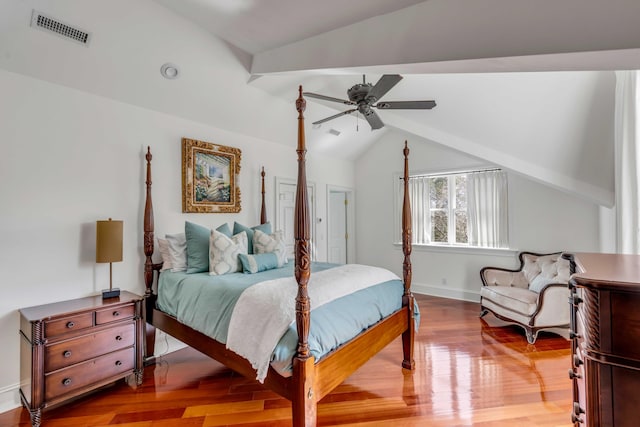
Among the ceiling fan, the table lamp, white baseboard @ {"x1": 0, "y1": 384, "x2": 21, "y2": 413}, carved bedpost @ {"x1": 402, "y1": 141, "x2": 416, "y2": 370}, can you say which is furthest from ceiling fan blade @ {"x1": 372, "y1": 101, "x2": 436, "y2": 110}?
white baseboard @ {"x1": 0, "y1": 384, "x2": 21, "y2": 413}

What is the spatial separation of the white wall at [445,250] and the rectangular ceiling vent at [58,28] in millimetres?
3582

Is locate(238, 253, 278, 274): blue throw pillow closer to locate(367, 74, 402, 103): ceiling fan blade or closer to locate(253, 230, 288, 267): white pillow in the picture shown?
locate(253, 230, 288, 267): white pillow

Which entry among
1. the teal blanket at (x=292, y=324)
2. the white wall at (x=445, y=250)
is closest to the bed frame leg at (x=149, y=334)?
the teal blanket at (x=292, y=324)

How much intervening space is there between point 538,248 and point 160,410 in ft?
15.8

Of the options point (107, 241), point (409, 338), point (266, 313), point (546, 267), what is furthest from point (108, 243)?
point (546, 267)

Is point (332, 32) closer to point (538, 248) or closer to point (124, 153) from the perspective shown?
point (124, 153)

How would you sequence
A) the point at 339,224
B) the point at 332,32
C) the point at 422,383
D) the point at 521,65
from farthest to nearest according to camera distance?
the point at 339,224 < the point at 422,383 < the point at 332,32 < the point at 521,65

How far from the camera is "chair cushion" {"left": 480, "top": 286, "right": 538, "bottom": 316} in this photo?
3.32 m

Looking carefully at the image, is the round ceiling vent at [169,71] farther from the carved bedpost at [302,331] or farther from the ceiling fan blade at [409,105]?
the ceiling fan blade at [409,105]

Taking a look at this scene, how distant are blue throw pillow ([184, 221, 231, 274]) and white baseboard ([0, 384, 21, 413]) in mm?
1410

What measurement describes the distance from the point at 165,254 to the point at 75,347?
38.9 inches

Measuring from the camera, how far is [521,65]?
141 centimetres

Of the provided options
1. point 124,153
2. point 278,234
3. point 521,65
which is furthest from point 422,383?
point 124,153

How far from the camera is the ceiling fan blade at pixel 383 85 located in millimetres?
2336
